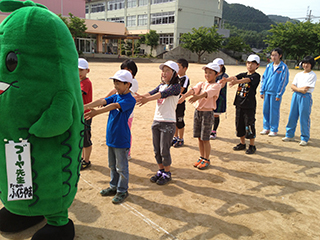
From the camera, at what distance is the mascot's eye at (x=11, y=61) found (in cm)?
234

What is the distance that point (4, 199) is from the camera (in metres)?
2.52

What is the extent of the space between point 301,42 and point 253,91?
39.3 metres

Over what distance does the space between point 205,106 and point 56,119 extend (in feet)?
9.78

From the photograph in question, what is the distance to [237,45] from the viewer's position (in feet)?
159

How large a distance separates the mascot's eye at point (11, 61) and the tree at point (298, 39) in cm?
4210

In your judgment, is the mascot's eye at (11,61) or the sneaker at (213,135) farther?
the sneaker at (213,135)

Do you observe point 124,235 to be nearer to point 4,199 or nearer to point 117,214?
point 117,214

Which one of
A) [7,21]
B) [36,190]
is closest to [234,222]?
[36,190]

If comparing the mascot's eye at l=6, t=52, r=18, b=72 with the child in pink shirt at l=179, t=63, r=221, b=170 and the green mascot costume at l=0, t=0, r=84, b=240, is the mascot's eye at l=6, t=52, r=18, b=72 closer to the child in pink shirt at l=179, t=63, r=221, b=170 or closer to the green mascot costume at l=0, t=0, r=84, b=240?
the green mascot costume at l=0, t=0, r=84, b=240

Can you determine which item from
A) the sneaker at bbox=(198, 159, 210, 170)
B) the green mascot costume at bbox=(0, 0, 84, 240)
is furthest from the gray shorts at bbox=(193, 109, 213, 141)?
the green mascot costume at bbox=(0, 0, 84, 240)

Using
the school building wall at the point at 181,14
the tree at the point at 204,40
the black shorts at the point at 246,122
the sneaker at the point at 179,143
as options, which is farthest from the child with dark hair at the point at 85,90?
the school building wall at the point at 181,14

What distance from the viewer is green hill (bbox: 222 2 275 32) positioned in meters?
114

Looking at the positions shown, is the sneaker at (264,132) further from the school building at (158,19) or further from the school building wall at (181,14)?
the school building wall at (181,14)

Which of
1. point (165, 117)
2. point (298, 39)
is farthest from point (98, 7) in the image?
point (165, 117)
